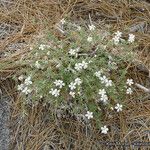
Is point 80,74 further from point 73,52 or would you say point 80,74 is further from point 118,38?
point 118,38

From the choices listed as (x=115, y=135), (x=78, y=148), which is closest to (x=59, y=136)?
(x=78, y=148)

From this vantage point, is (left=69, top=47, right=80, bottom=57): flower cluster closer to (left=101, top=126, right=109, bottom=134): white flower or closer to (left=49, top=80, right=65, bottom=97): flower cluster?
(left=49, top=80, right=65, bottom=97): flower cluster

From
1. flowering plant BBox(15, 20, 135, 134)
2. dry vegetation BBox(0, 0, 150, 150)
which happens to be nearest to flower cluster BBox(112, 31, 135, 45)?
flowering plant BBox(15, 20, 135, 134)

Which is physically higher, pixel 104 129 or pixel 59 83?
pixel 59 83

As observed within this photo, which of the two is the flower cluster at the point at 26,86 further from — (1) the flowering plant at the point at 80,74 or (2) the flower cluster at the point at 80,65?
(2) the flower cluster at the point at 80,65

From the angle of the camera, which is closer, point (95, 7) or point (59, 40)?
point (59, 40)

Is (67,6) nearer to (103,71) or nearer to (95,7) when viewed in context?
(95,7)

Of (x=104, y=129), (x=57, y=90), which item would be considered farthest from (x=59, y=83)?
(x=104, y=129)
